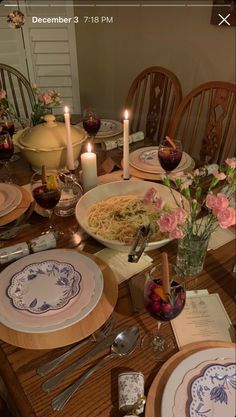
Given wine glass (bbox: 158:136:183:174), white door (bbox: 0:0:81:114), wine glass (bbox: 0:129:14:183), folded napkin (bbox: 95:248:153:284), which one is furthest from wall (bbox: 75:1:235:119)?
folded napkin (bbox: 95:248:153:284)

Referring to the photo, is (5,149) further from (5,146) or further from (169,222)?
(169,222)

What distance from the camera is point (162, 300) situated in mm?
617

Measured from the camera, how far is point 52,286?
762mm

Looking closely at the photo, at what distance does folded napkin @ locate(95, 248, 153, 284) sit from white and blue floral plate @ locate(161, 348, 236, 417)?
0.86 ft

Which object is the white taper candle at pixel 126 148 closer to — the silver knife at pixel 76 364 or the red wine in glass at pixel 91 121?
the red wine in glass at pixel 91 121

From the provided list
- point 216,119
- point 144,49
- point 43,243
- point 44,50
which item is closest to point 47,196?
point 43,243

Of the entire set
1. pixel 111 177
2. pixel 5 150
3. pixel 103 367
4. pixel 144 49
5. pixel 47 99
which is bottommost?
pixel 103 367

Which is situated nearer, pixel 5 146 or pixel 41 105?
pixel 5 146

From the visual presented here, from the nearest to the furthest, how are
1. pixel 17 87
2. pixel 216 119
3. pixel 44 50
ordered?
1. pixel 216 119
2. pixel 17 87
3. pixel 44 50

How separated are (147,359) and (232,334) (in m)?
0.18

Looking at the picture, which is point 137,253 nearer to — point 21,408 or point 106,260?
point 106,260

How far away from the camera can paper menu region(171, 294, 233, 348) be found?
2.23 feet

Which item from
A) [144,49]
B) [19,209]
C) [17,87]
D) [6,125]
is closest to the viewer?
[19,209]

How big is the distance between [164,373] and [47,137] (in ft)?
2.76
